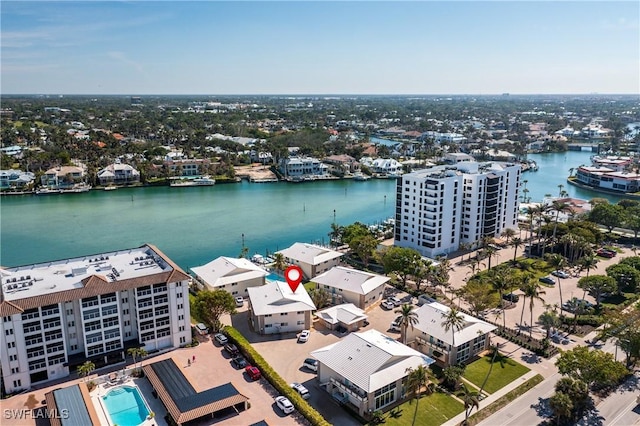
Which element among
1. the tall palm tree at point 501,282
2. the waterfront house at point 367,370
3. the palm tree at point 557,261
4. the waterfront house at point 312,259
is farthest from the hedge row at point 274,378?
the palm tree at point 557,261

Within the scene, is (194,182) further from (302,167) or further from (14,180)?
(14,180)

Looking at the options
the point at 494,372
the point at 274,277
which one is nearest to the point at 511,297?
the point at 494,372

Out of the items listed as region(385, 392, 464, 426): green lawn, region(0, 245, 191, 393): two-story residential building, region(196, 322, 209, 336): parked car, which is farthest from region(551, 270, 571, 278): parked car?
region(0, 245, 191, 393): two-story residential building

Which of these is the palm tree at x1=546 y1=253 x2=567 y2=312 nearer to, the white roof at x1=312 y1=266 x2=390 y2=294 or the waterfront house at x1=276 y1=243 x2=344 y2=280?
the white roof at x1=312 y1=266 x2=390 y2=294

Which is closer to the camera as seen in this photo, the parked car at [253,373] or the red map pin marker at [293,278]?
the parked car at [253,373]

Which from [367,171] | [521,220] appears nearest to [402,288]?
[521,220]

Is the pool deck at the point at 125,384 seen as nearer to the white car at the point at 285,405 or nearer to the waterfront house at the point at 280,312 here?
the white car at the point at 285,405
